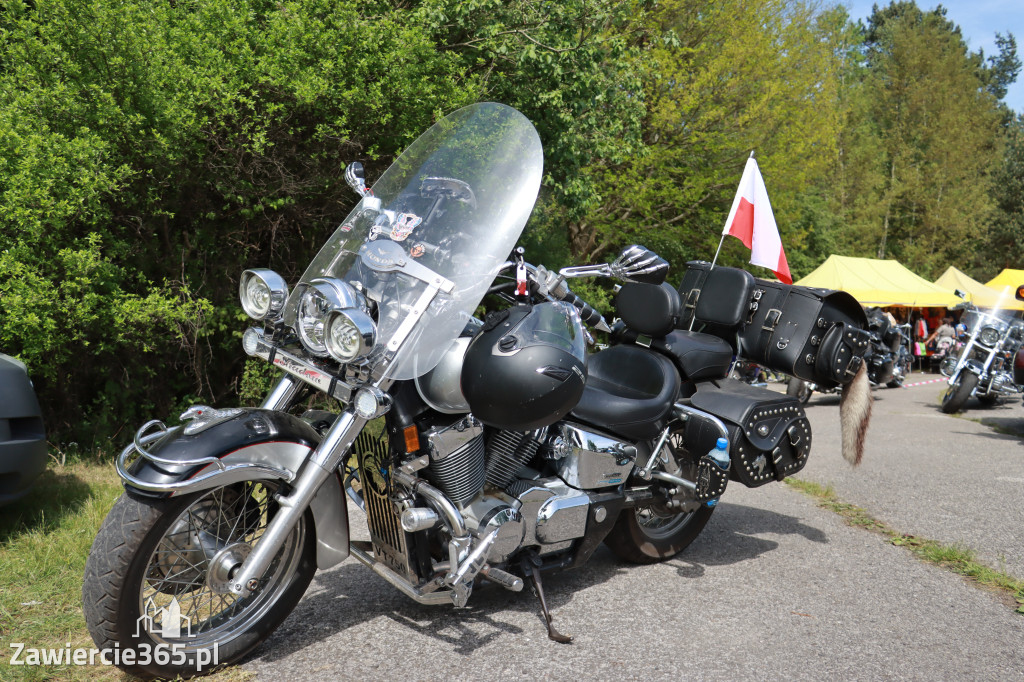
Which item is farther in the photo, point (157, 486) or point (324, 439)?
point (324, 439)

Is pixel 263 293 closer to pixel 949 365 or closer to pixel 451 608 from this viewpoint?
pixel 451 608

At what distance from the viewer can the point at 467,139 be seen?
3414mm

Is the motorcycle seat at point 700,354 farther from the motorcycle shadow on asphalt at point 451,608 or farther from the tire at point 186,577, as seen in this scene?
the tire at point 186,577

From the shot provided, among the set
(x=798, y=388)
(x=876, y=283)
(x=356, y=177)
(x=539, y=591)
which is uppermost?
(x=876, y=283)

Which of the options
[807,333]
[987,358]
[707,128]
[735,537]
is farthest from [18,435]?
[707,128]

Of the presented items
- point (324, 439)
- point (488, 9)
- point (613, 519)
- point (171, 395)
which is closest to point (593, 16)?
point (488, 9)

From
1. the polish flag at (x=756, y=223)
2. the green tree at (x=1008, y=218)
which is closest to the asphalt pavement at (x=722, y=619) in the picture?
the polish flag at (x=756, y=223)

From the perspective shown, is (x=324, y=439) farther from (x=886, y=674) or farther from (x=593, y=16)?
(x=593, y=16)

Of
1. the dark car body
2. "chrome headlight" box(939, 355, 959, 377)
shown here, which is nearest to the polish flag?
the dark car body

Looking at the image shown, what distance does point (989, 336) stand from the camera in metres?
12.3

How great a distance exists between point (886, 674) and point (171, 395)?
6.25 meters

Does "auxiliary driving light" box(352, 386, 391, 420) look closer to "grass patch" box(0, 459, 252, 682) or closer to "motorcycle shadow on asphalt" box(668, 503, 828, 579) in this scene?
"grass patch" box(0, 459, 252, 682)

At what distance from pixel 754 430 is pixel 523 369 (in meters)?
1.74

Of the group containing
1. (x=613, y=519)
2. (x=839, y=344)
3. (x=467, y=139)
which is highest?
(x=467, y=139)
